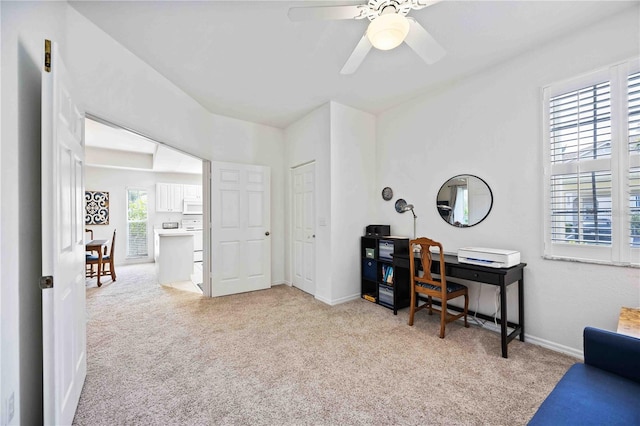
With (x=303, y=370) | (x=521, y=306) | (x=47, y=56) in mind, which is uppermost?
(x=47, y=56)

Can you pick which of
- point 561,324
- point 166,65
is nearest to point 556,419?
point 561,324

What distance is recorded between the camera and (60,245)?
1.34m

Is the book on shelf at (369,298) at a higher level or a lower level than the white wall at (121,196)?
lower

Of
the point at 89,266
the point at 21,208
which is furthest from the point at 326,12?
the point at 89,266

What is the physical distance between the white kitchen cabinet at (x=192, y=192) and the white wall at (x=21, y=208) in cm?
616

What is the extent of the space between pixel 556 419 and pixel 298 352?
1.77m

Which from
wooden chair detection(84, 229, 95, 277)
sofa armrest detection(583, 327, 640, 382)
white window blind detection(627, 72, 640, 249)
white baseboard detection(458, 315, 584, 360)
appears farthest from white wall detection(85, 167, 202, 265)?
white window blind detection(627, 72, 640, 249)

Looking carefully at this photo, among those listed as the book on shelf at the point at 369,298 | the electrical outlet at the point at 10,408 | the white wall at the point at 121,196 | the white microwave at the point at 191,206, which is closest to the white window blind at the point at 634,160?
the book on shelf at the point at 369,298

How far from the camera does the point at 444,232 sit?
3.22 metres

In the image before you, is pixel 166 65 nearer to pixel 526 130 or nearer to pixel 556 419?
pixel 526 130

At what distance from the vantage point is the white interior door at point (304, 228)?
404 cm

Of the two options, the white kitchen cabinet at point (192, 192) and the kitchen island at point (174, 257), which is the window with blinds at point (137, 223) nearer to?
the white kitchen cabinet at point (192, 192)

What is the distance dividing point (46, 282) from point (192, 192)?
21.9ft

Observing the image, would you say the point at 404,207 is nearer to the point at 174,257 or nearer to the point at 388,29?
the point at 388,29
